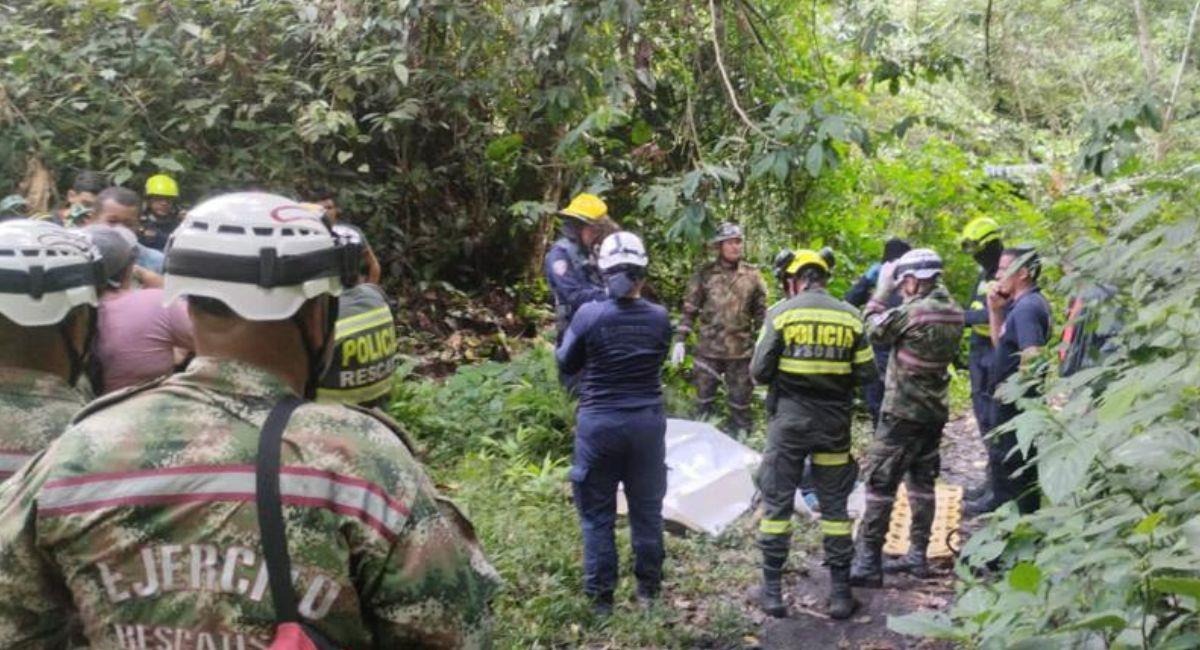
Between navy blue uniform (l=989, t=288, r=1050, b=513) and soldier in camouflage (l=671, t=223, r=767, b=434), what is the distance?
289 cm

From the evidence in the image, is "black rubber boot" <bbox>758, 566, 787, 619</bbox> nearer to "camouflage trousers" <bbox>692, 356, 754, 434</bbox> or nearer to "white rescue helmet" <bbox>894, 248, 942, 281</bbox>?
"white rescue helmet" <bbox>894, 248, 942, 281</bbox>

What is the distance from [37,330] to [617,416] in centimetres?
321

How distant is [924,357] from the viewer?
6.32 metres

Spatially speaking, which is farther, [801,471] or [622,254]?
[801,471]

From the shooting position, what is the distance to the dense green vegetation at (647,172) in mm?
3021

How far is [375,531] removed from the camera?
1.81 m

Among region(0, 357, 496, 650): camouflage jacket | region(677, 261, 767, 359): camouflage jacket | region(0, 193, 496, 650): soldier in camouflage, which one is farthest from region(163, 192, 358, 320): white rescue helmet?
region(677, 261, 767, 359): camouflage jacket

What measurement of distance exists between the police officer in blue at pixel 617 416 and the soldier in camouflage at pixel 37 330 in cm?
299

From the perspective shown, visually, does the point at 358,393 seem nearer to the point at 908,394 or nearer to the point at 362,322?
the point at 362,322

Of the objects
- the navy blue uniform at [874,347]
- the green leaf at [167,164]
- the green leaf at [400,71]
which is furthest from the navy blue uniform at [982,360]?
the green leaf at [167,164]

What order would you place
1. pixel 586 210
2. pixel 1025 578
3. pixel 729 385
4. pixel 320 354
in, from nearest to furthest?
1. pixel 320 354
2. pixel 1025 578
3. pixel 586 210
4. pixel 729 385

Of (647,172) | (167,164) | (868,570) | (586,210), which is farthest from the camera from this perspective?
(647,172)

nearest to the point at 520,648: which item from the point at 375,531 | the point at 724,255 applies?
the point at 375,531

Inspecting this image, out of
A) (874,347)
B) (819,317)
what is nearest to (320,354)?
(819,317)
